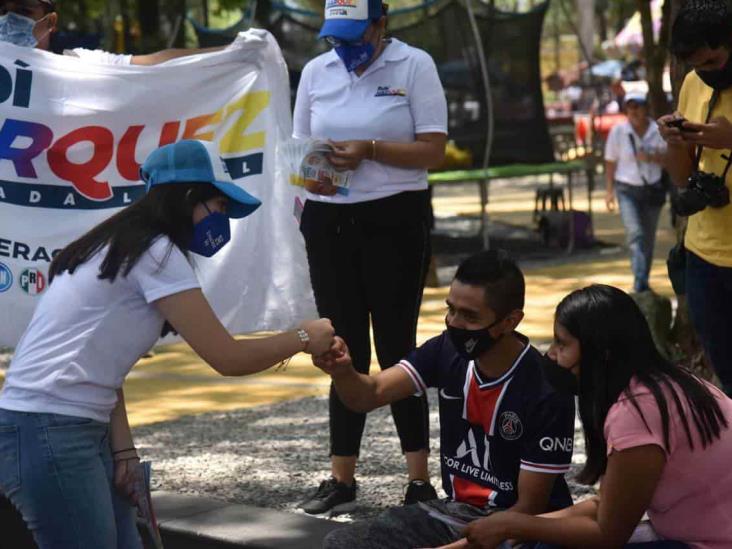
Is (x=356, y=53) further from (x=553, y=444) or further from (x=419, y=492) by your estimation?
(x=553, y=444)

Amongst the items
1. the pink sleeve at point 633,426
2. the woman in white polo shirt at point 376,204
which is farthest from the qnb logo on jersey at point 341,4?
the pink sleeve at point 633,426

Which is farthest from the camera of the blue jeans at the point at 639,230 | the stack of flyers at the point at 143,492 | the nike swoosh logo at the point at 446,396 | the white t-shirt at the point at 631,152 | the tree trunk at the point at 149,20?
the tree trunk at the point at 149,20

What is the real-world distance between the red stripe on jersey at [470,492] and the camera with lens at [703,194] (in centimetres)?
128

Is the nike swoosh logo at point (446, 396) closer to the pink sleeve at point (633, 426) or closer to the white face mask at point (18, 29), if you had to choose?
the pink sleeve at point (633, 426)

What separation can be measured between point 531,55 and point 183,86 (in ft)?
30.3

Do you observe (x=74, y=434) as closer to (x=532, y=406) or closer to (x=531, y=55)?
(x=532, y=406)

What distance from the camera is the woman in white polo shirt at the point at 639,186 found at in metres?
12.1

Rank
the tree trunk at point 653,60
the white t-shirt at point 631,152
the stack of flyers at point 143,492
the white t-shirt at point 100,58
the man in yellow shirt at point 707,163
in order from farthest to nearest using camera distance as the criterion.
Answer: the white t-shirt at point 631,152, the tree trunk at point 653,60, the white t-shirt at point 100,58, the man in yellow shirt at point 707,163, the stack of flyers at point 143,492

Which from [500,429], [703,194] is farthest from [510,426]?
[703,194]

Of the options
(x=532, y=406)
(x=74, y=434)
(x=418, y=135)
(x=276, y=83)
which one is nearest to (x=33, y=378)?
(x=74, y=434)

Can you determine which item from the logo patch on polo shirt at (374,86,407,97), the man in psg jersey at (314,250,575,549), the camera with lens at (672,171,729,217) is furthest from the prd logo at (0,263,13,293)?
the camera with lens at (672,171,729,217)

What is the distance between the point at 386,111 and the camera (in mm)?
5754

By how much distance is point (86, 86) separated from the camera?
22.1 ft

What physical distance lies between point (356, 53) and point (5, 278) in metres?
1.87
